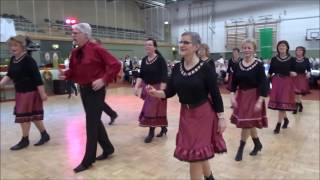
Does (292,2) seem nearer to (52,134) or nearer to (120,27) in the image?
(120,27)

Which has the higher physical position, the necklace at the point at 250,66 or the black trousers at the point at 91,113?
the necklace at the point at 250,66

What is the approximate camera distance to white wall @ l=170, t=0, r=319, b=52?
15.5m

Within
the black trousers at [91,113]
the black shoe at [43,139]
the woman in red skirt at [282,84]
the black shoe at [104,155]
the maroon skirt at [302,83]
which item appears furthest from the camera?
the maroon skirt at [302,83]

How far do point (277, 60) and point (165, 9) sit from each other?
1694 centimetres

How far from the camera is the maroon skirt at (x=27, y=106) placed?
4.37 meters

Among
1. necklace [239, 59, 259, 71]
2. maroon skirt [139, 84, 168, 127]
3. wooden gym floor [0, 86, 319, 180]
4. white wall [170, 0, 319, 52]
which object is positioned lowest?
wooden gym floor [0, 86, 319, 180]

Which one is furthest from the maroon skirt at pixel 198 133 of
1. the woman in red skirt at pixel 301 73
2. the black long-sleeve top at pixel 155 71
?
the woman in red skirt at pixel 301 73

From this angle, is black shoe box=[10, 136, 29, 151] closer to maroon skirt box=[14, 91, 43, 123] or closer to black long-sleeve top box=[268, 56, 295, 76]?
maroon skirt box=[14, 91, 43, 123]

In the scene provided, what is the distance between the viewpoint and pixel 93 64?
3.36 metres

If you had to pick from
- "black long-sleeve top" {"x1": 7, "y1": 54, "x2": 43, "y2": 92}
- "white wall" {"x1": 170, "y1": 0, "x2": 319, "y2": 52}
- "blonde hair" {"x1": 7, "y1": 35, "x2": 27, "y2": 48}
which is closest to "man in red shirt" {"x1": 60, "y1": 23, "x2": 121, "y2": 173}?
"black long-sleeve top" {"x1": 7, "y1": 54, "x2": 43, "y2": 92}

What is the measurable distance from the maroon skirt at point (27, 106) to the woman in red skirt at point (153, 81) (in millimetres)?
1357

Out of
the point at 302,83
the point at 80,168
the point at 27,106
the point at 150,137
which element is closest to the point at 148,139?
the point at 150,137

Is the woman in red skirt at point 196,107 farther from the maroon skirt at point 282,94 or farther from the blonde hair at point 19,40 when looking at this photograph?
the maroon skirt at point 282,94

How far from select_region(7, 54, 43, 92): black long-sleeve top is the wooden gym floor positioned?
0.85 m
